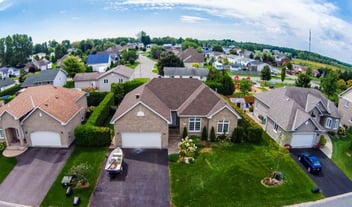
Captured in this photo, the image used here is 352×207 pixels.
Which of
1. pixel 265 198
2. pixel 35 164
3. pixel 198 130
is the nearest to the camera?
pixel 265 198

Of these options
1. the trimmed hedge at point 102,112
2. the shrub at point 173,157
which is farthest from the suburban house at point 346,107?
the trimmed hedge at point 102,112

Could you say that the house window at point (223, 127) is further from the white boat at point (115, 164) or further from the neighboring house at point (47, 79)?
the neighboring house at point (47, 79)

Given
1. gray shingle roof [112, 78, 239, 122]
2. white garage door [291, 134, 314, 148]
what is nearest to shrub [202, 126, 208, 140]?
gray shingle roof [112, 78, 239, 122]

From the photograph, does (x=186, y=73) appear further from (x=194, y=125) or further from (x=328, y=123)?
(x=328, y=123)

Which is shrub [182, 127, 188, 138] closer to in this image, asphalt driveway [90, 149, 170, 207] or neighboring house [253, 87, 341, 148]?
asphalt driveway [90, 149, 170, 207]

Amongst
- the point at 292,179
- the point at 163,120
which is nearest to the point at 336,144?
the point at 292,179

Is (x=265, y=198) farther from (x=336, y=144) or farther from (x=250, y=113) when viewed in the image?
(x=250, y=113)
